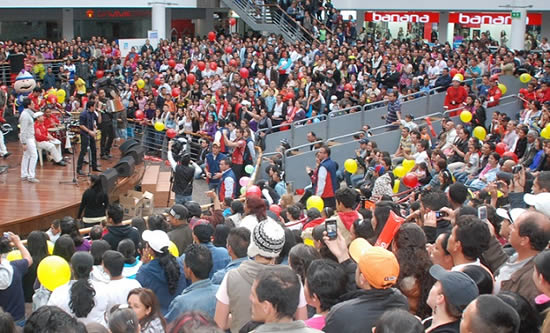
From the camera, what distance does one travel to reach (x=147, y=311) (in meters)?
4.64

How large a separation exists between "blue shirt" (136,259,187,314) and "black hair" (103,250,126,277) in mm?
217

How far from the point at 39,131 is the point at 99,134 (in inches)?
95.6

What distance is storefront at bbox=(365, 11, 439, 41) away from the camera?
99.3 feet

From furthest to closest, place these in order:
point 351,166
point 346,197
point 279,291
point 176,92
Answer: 1. point 176,92
2. point 351,166
3. point 346,197
4. point 279,291

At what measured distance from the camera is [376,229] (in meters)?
6.44

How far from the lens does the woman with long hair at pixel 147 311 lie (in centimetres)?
457

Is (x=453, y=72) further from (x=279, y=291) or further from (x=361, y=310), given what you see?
(x=279, y=291)

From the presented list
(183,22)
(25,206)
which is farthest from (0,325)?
(183,22)

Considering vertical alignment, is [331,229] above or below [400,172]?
above

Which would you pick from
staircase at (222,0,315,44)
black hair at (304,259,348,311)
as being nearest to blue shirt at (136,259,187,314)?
black hair at (304,259,348,311)

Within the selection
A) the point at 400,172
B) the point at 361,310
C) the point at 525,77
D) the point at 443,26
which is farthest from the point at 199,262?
the point at 443,26

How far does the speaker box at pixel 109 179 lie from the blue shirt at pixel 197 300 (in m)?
6.22

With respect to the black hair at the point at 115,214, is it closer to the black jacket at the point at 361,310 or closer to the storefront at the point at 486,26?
the black jacket at the point at 361,310

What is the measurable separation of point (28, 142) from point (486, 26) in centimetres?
2703
